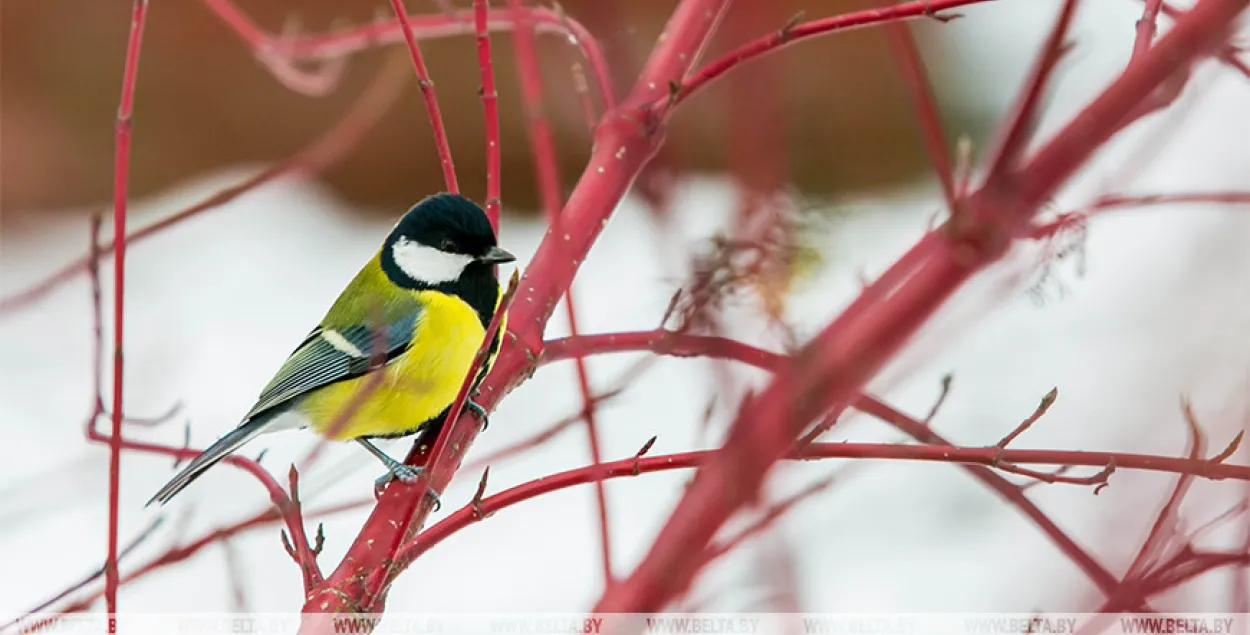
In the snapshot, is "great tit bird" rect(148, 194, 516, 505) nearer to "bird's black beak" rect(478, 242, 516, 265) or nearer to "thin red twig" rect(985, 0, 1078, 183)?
"bird's black beak" rect(478, 242, 516, 265)

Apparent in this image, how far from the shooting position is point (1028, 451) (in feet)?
1.25

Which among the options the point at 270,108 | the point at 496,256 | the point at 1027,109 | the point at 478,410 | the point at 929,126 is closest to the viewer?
the point at 1027,109

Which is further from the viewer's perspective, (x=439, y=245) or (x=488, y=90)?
(x=439, y=245)

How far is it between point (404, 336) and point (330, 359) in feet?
0.19

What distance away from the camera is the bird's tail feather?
591 millimetres

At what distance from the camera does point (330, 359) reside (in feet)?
2.56

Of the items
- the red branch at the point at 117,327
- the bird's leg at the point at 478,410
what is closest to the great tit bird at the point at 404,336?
the bird's leg at the point at 478,410

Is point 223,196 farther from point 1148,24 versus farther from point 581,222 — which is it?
point 1148,24

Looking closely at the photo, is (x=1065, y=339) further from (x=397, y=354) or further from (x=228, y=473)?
(x=228, y=473)

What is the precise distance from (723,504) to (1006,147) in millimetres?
87

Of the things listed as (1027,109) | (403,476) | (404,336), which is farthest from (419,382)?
(1027,109)

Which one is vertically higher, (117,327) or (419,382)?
(419,382)

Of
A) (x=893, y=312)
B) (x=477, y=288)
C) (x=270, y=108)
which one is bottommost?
(x=893, y=312)

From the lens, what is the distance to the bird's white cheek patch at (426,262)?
0.77 meters
